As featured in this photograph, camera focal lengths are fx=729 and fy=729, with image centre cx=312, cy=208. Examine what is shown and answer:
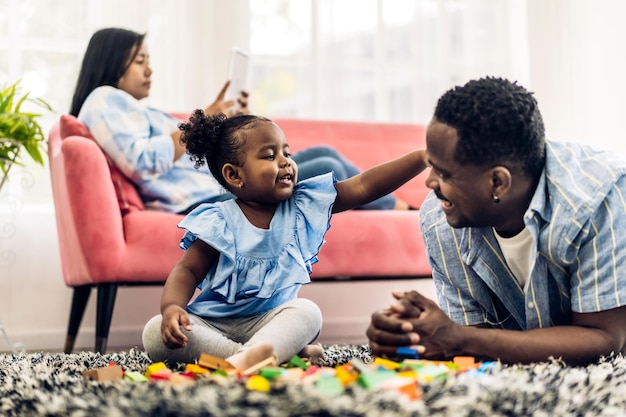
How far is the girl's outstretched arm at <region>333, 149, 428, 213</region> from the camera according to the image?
4.77 feet

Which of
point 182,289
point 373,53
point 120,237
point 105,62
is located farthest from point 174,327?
point 373,53

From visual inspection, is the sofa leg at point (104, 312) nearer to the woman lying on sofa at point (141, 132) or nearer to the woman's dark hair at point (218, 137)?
the woman lying on sofa at point (141, 132)

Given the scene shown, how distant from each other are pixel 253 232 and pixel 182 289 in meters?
0.19

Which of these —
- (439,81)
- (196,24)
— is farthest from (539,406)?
(439,81)

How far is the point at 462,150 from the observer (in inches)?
45.5

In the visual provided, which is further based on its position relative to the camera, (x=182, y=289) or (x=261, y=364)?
(x=182, y=289)

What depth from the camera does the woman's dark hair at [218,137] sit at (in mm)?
1516

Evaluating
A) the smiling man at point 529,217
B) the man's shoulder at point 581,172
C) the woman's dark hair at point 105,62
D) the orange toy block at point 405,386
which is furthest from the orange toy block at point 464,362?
the woman's dark hair at point 105,62

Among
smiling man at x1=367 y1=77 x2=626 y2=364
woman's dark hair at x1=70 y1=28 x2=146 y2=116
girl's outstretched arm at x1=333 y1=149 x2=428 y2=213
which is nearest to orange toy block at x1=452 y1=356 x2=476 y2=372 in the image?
smiling man at x1=367 y1=77 x2=626 y2=364

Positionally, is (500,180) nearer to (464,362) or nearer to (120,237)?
(464,362)

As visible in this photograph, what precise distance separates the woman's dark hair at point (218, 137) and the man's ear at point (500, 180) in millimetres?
535

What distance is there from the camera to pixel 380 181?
4.85ft

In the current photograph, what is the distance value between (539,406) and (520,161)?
0.45 metres

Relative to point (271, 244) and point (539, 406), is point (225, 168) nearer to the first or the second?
point (271, 244)
